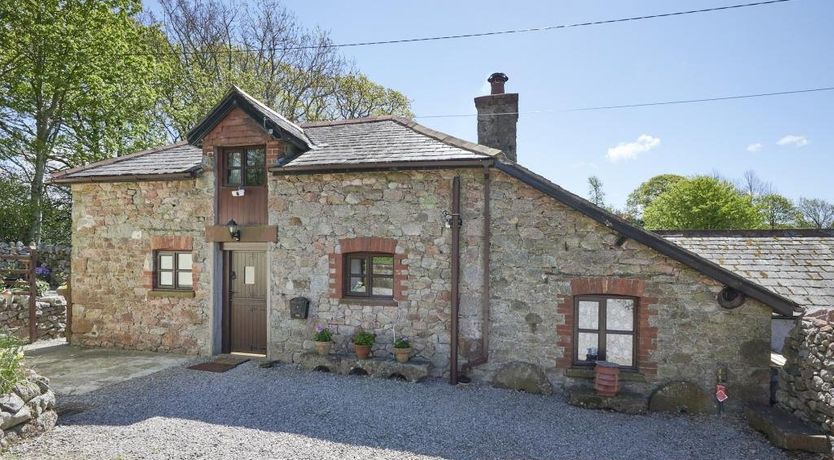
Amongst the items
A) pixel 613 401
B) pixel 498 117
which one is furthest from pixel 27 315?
pixel 613 401

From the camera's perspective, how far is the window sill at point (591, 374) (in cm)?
678

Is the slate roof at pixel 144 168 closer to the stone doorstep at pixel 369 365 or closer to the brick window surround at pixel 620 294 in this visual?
the stone doorstep at pixel 369 365

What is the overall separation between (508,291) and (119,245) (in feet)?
28.3

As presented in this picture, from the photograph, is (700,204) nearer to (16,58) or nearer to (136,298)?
(136,298)

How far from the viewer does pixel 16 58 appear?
51.6ft

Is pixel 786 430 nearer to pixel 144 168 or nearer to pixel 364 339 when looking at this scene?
pixel 364 339

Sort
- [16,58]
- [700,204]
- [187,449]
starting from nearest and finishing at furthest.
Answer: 1. [187,449]
2. [16,58]
3. [700,204]

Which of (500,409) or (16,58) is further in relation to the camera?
(16,58)

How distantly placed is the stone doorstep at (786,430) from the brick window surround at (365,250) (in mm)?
5446

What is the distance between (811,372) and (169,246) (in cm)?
1125

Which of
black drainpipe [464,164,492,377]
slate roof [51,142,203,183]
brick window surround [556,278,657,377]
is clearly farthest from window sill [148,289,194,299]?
brick window surround [556,278,657,377]

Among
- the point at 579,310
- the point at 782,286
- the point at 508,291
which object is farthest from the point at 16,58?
the point at 782,286

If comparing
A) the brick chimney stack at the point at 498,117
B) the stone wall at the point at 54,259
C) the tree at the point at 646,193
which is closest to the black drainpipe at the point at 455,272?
the brick chimney stack at the point at 498,117

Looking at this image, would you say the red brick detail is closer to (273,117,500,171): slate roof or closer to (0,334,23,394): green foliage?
(273,117,500,171): slate roof
